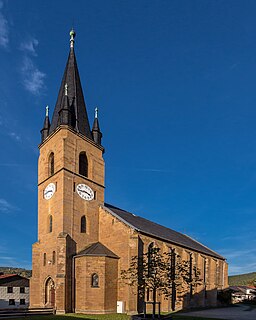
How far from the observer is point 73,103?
39562 millimetres

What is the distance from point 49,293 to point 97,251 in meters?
6.69

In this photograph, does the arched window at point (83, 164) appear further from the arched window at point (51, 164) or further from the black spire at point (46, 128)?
the black spire at point (46, 128)

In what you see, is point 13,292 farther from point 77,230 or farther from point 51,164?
point 51,164

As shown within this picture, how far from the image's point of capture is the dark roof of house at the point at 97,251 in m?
32.2

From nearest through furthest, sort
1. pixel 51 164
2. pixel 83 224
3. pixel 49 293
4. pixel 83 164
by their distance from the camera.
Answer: pixel 49 293 → pixel 83 224 → pixel 51 164 → pixel 83 164

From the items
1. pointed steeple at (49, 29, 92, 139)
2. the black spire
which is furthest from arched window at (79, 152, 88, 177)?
the black spire

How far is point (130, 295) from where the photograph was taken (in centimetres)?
3153

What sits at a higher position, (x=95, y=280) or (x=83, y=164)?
(x=83, y=164)

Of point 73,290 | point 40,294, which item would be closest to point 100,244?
point 73,290

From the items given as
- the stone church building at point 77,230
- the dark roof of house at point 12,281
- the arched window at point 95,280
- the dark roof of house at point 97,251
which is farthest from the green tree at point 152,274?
the dark roof of house at point 12,281

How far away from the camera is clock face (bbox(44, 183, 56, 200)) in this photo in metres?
35.7

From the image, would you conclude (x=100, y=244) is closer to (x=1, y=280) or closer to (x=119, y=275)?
(x=119, y=275)

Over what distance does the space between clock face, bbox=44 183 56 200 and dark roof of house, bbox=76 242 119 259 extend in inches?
278

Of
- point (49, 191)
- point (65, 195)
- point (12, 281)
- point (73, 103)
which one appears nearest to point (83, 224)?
point (65, 195)
